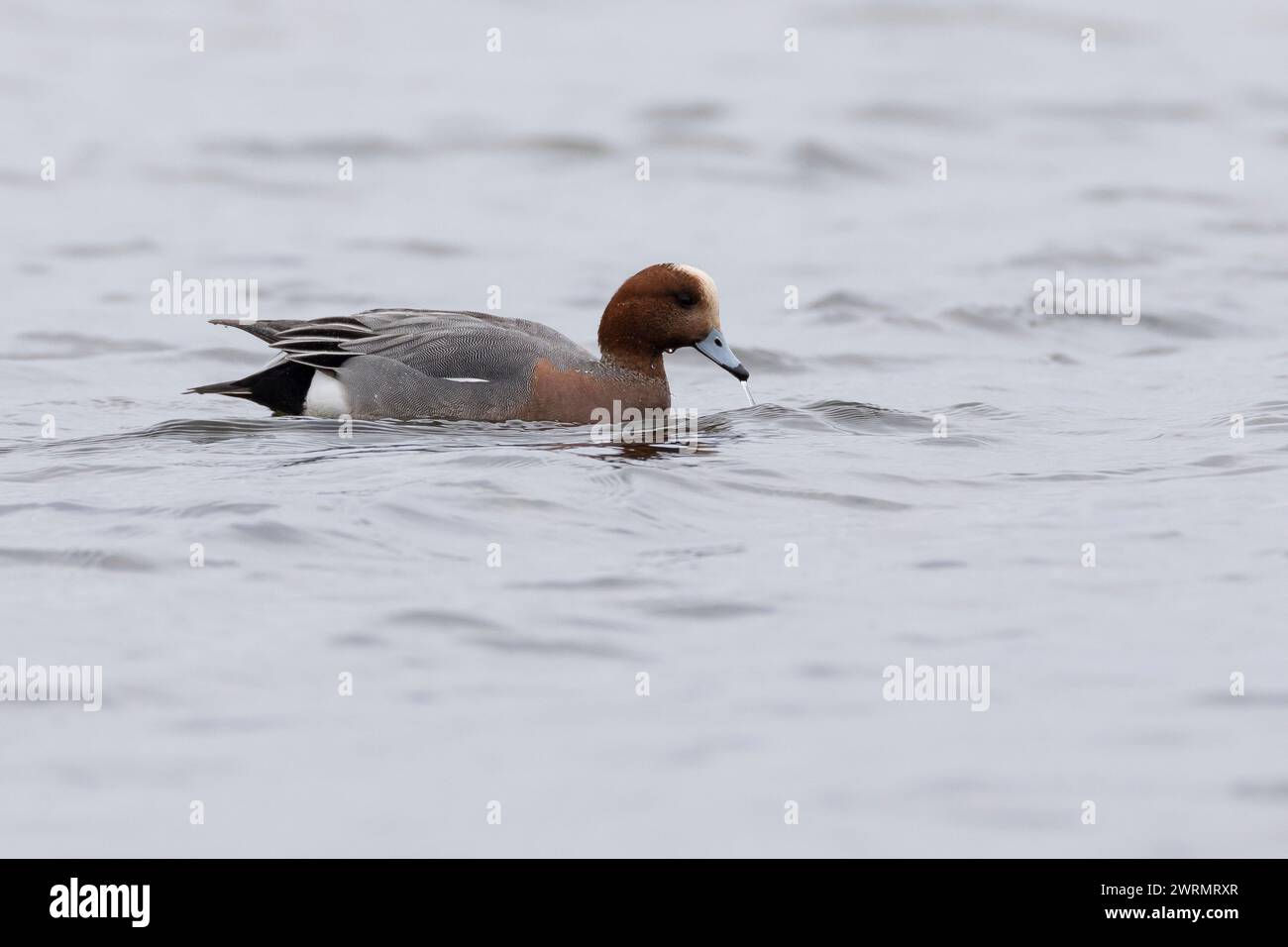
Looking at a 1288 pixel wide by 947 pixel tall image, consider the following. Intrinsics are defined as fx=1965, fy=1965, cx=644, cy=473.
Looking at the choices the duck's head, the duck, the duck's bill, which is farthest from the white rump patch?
the duck's bill

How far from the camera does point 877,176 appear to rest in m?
16.8

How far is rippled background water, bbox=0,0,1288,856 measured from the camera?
196 inches

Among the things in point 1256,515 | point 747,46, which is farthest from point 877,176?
point 1256,515

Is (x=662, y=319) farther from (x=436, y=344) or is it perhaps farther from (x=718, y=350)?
(x=436, y=344)

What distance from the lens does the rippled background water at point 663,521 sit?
497cm

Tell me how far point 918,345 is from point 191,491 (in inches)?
222

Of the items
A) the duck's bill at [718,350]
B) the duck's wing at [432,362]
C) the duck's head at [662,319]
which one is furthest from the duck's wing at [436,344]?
the duck's bill at [718,350]

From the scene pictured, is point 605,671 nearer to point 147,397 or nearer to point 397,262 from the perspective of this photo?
point 147,397

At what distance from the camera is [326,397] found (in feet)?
29.9

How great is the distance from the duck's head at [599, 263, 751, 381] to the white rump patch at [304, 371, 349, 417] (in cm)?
125

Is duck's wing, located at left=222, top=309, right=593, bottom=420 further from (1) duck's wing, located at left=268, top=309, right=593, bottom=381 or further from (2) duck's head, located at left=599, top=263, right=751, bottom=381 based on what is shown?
(2) duck's head, located at left=599, top=263, right=751, bottom=381

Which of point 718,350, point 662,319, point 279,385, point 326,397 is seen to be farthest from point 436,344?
point 718,350

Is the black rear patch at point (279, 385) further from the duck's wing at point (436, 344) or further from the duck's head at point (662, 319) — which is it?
the duck's head at point (662, 319)

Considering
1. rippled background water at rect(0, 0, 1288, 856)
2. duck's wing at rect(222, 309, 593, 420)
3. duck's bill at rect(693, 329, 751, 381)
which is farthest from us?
duck's bill at rect(693, 329, 751, 381)
